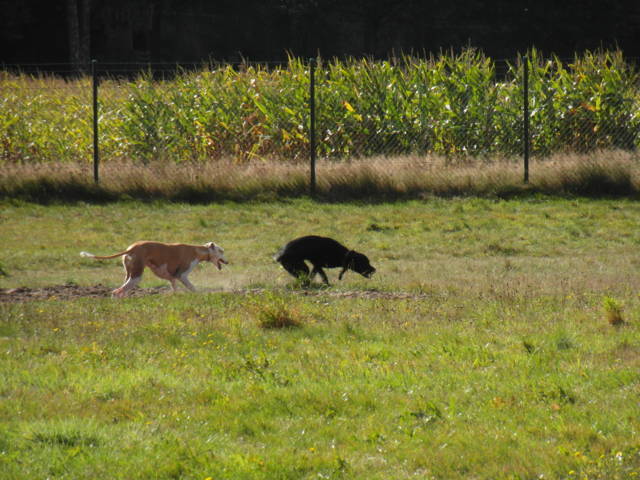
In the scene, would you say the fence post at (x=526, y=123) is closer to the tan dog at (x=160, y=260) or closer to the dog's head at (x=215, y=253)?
the dog's head at (x=215, y=253)

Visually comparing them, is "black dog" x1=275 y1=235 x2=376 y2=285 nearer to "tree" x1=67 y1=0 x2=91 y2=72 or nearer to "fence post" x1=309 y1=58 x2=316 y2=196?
"fence post" x1=309 y1=58 x2=316 y2=196

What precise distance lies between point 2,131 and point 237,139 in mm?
4802

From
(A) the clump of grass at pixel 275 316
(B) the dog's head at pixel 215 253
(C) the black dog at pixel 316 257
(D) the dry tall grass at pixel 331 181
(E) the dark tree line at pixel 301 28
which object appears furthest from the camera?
(E) the dark tree line at pixel 301 28

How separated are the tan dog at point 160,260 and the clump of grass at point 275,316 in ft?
7.30

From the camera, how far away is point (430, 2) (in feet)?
163

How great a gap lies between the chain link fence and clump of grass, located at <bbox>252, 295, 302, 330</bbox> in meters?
11.1

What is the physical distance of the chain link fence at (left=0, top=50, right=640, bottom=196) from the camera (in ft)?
65.9

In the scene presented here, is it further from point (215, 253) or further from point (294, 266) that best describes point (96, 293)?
point (294, 266)

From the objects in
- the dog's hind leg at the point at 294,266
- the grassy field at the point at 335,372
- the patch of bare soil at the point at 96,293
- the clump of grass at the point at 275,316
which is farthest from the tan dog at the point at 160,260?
the clump of grass at the point at 275,316

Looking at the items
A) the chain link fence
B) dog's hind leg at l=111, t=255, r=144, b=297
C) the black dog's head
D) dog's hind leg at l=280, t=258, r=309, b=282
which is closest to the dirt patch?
dog's hind leg at l=111, t=255, r=144, b=297

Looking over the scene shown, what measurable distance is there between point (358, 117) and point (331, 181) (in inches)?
98.9

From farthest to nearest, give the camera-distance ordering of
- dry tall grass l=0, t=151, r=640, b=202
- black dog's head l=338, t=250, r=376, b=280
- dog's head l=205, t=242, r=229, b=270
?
dry tall grass l=0, t=151, r=640, b=202, black dog's head l=338, t=250, r=376, b=280, dog's head l=205, t=242, r=229, b=270

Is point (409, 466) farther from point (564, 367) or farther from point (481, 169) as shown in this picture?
point (481, 169)

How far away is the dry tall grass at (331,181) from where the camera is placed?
58.5 feet
